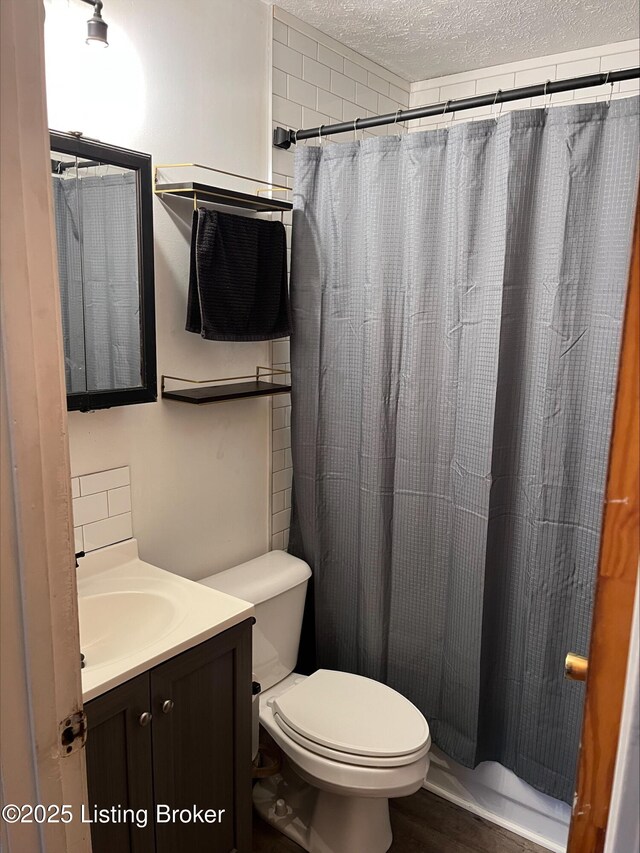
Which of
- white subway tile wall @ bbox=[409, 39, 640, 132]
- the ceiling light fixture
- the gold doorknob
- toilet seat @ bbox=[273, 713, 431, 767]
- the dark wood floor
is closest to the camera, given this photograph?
the gold doorknob

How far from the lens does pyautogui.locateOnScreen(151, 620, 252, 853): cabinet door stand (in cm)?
146

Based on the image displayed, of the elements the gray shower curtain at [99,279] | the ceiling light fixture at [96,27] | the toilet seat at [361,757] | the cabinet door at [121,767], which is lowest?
the toilet seat at [361,757]

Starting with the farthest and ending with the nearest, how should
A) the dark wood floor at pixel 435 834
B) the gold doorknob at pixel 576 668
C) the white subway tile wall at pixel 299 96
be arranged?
1. the white subway tile wall at pixel 299 96
2. the dark wood floor at pixel 435 834
3. the gold doorknob at pixel 576 668

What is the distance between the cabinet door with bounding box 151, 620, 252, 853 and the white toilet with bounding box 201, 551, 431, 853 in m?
0.20

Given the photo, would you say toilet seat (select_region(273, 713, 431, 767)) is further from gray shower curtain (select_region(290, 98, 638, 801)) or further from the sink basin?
the sink basin

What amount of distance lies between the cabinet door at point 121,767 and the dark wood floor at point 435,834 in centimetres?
61

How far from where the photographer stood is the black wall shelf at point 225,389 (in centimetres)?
187

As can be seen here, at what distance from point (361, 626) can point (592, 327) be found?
118cm

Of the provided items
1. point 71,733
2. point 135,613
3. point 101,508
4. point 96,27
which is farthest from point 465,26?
point 71,733

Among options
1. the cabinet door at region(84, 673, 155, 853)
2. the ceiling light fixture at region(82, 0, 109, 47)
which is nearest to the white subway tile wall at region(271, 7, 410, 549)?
the ceiling light fixture at region(82, 0, 109, 47)

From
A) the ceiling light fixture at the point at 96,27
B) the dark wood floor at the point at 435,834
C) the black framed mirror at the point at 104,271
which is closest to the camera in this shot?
the ceiling light fixture at the point at 96,27

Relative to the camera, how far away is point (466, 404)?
74.1 inches

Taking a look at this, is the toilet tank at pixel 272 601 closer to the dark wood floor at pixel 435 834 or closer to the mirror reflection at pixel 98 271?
the dark wood floor at pixel 435 834

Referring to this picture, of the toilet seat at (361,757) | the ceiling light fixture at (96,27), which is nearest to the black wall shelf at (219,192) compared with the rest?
the ceiling light fixture at (96,27)
